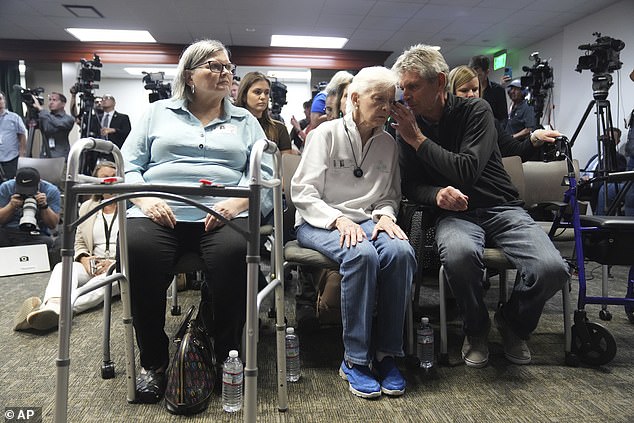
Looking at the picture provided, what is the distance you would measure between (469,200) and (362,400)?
2.81ft

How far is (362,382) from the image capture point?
1404mm

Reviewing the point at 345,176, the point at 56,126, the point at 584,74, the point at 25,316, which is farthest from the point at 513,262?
the point at 56,126

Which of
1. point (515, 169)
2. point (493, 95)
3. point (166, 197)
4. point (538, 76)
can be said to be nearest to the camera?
point (166, 197)

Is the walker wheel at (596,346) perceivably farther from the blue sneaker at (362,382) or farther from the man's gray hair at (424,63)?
the man's gray hair at (424,63)

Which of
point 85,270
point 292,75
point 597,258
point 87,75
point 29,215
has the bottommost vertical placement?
point 85,270

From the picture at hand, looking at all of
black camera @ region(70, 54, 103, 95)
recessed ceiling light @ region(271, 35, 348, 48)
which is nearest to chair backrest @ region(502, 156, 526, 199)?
black camera @ region(70, 54, 103, 95)

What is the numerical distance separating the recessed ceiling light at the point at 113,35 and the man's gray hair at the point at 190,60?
5.68 meters

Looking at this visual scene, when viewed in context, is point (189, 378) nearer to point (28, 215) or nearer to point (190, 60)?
point (190, 60)

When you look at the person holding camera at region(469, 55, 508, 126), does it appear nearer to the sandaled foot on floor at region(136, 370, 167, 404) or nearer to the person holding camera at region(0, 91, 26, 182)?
the sandaled foot on floor at region(136, 370, 167, 404)

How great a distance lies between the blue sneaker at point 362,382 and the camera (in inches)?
54.4

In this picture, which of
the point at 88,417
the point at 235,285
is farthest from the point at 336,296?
the point at 88,417

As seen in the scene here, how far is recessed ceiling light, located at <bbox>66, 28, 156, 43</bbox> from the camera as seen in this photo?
6.43 meters

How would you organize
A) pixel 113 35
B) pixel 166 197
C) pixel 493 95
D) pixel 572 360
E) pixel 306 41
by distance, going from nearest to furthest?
pixel 166 197
pixel 572 360
pixel 493 95
pixel 113 35
pixel 306 41

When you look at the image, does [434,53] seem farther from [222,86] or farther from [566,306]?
[566,306]
